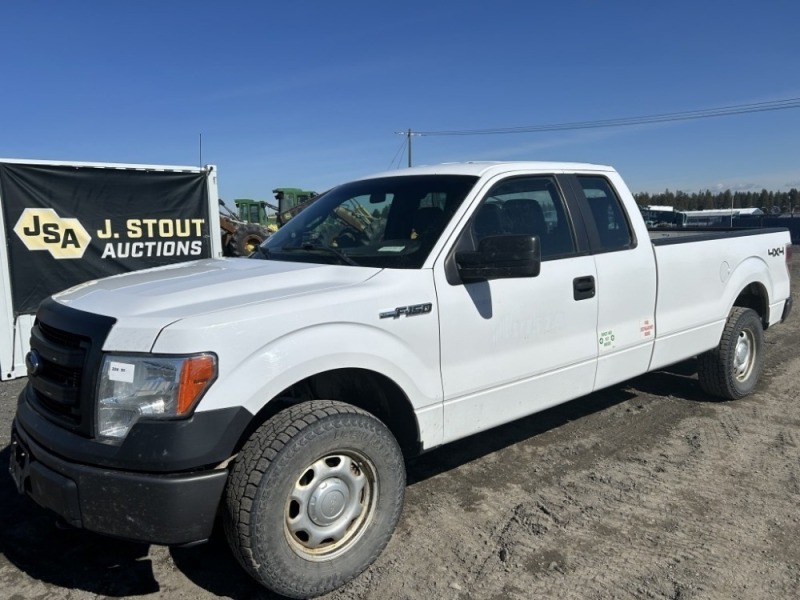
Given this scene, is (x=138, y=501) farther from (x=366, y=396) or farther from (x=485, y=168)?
(x=485, y=168)

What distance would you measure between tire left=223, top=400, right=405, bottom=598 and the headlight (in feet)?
1.19

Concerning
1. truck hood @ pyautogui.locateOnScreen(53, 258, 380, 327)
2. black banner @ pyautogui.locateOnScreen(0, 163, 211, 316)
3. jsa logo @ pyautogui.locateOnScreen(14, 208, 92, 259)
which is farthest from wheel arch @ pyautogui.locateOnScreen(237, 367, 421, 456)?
jsa logo @ pyautogui.locateOnScreen(14, 208, 92, 259)

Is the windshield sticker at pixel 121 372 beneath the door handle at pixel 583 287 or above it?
beneath

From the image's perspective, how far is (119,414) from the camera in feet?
8.09

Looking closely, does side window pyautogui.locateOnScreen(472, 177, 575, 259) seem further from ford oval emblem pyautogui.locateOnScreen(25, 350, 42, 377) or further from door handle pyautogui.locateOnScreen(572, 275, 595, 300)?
ford oval emblem pyautogui.locateOnScreen(25, 350, 42, 377)

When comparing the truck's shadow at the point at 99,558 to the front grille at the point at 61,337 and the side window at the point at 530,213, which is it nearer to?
the front grille at the point at 61,337

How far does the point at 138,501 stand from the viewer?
7.98ft

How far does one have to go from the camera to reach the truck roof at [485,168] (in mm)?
3822

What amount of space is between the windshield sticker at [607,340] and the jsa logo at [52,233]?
657 cm

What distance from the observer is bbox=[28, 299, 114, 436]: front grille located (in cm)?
253

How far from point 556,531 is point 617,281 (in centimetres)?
169

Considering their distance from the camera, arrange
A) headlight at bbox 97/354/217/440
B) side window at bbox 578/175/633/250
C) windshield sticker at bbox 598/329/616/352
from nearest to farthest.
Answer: headlight at bbox 97/354/217/440 → windshield sticker at bbox 598/329/616/352 → side window at bbox 578/175/633/250

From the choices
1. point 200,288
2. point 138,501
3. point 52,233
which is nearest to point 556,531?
point 138,501

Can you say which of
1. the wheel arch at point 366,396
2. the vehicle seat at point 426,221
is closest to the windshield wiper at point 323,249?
the vehicle seat at point 426,221
